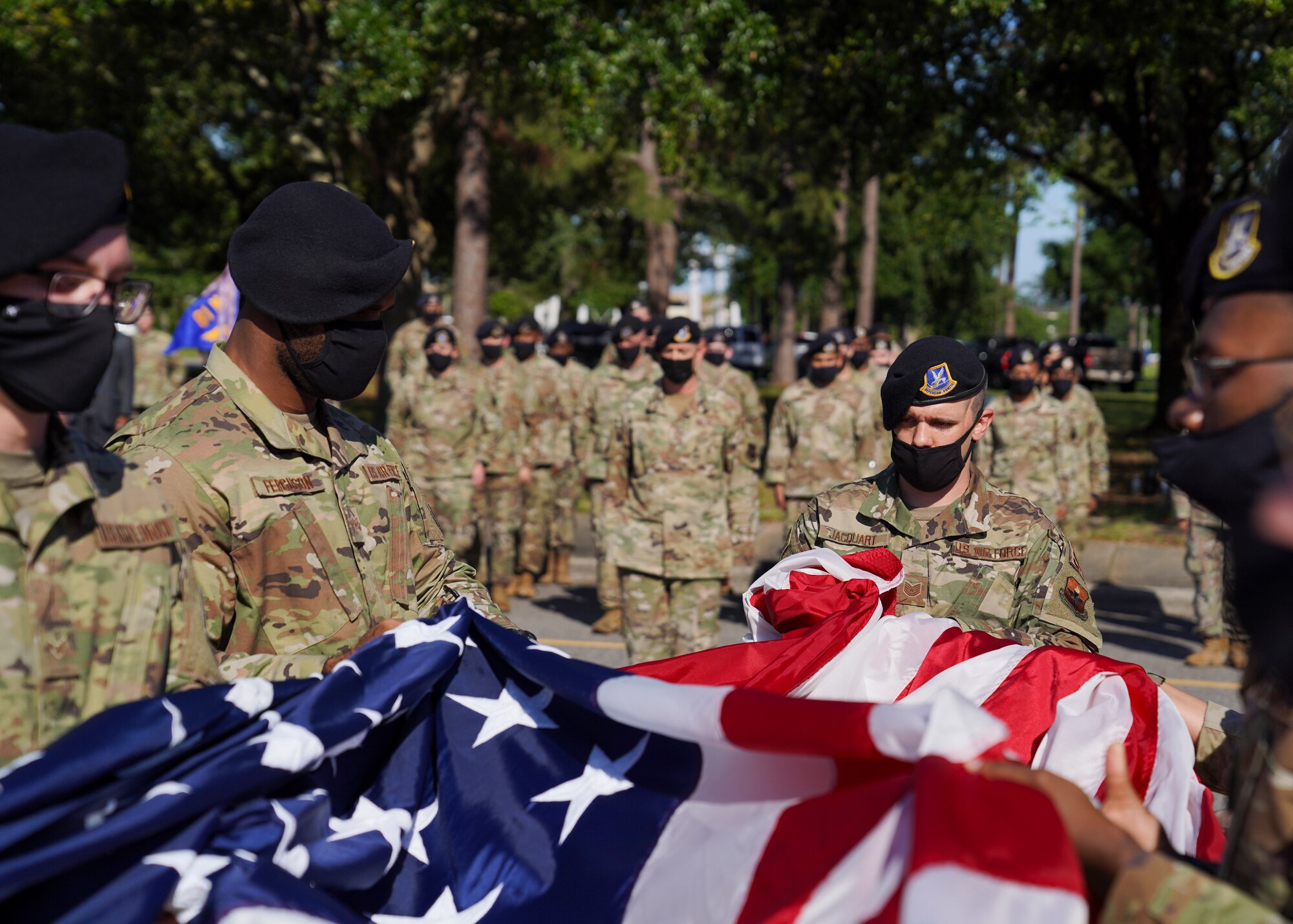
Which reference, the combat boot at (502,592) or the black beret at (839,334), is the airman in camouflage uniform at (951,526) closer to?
the black beret at (839,334)

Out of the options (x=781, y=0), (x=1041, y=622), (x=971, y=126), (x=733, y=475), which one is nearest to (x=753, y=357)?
(x=971, y=126)

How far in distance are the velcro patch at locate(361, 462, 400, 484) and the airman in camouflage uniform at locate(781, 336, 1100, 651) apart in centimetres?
154

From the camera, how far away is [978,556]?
3.91m

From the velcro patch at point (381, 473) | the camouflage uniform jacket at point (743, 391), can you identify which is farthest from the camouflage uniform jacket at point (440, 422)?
the velcro patch at point (381, 473)

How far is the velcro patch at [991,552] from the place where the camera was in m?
3.87

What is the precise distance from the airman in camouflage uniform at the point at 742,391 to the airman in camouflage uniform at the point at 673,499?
2.23 feet

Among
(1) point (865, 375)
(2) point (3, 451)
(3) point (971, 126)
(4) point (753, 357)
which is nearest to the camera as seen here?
(2) point (3, 451)

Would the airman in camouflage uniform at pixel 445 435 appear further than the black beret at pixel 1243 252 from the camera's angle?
Yes

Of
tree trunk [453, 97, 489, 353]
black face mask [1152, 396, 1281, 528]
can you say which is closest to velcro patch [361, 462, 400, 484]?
black face mask [1152, 396, 1281, 528]

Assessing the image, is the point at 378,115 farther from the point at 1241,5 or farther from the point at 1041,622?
the point at 1041,622

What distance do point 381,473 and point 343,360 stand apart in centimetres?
38

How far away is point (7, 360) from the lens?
1.98 meters

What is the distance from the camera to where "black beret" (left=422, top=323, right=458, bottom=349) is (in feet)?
31.4

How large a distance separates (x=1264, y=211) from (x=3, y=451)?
2174 mm
